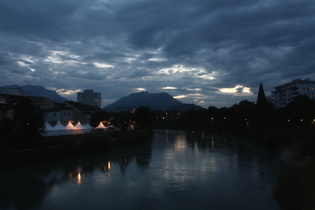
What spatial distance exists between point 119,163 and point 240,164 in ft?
37.3

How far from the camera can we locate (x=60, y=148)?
29.0 meters

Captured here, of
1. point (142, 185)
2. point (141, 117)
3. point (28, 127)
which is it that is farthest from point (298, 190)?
point (141, 117)

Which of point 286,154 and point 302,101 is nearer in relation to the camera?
point 286,154

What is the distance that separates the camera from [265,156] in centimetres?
3041

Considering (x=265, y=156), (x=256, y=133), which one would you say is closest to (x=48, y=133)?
(x=265, y=156)

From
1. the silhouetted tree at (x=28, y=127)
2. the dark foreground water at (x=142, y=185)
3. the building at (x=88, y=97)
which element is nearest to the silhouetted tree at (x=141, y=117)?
the dark foreground water at (x=142, y=185)

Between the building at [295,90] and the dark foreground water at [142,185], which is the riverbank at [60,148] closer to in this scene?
the dark foreground water at [142,185]

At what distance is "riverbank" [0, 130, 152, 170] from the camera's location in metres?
23.7

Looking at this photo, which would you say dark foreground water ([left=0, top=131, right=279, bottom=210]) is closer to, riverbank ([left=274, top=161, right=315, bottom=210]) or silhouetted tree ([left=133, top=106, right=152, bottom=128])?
riverbank ([left=274, top=161, right=315, bottom=210])

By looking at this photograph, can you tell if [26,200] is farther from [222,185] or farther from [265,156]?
[265,156]

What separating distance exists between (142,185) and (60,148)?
44.8ft

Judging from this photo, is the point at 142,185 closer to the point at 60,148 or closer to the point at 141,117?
the point at 60,148

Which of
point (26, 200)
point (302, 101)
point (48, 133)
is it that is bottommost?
point (26, 200)

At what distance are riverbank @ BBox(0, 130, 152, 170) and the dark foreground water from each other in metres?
0.94
